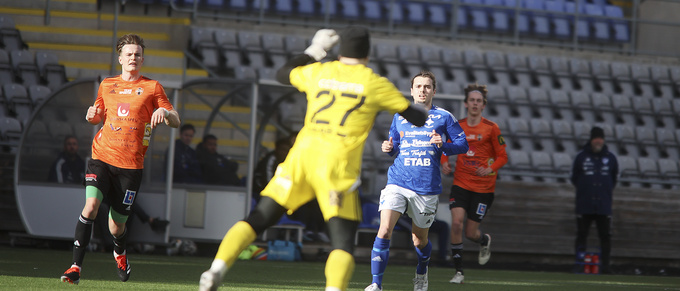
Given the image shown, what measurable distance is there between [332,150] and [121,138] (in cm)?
302

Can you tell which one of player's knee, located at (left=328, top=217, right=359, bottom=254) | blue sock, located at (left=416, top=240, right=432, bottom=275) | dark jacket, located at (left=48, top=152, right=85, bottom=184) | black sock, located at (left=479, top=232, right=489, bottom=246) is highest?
dark jacket, located at (left=48, top=152, right=85, bottom=184)

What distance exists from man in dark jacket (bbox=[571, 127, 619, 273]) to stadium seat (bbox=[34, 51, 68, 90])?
849 cm

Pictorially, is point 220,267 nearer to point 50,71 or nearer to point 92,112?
point 92,112

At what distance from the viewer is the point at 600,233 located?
13.5 m

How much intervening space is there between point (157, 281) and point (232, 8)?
34.7 feet

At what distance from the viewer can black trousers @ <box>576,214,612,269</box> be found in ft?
43.8

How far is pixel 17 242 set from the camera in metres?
12.6

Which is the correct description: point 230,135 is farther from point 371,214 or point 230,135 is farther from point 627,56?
point 627,56

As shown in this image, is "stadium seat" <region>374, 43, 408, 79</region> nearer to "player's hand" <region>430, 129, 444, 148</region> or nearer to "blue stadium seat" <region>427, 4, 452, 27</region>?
"blue stadium seat" <region>427, 4, 452, 27</region>

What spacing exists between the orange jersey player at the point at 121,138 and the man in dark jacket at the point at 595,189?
8.01m

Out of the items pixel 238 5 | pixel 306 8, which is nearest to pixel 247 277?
pixel 238 5

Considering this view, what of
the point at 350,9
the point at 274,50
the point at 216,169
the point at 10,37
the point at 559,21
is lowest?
the point at 216,169

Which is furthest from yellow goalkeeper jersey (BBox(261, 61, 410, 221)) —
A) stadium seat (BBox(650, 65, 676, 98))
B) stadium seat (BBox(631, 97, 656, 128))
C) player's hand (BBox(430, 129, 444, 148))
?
A: stadium seat (BBox(650, 65, 676, 98))

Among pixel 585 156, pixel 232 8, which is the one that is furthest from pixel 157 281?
pixel 232 8
